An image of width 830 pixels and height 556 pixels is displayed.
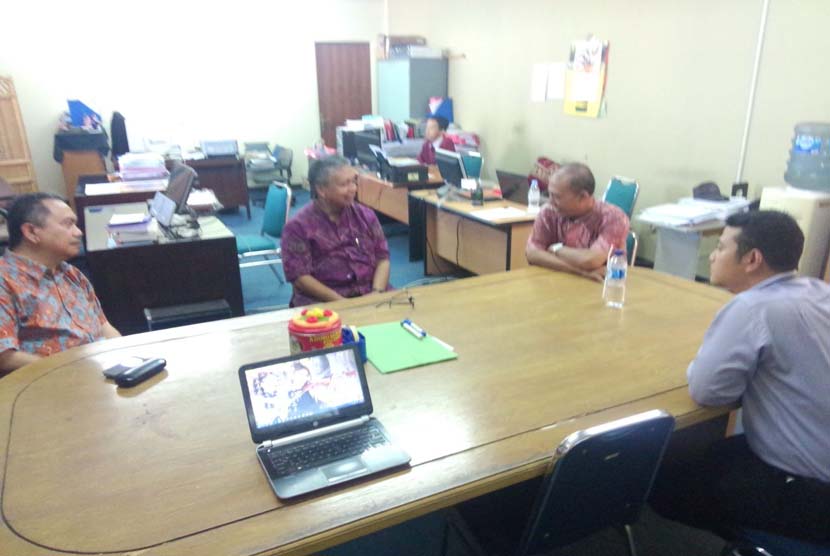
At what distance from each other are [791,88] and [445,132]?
300 cm

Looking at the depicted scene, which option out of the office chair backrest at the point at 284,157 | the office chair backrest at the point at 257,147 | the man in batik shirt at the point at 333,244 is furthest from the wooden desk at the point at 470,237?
the office chair backrest at the point at 257,147

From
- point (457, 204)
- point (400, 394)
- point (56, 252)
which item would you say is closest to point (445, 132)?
point (457, 204)

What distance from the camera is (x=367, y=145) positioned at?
17.7 feet

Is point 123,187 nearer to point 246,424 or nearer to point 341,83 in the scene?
point 246,424

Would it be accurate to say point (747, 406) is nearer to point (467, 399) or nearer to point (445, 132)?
point (467, 399)

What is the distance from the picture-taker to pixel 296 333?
1.44 m

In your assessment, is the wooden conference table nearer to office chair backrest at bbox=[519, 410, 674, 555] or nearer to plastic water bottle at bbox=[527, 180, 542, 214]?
office chair backrest at bbox=[519, 410, 674, 555]

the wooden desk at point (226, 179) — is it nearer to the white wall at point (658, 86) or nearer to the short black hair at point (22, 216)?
the white wall at point (658, 86)

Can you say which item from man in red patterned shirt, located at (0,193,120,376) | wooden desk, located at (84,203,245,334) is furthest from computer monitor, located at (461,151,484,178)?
man in red patterned shirt, located at (0,193,120,376)

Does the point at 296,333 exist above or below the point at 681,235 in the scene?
above

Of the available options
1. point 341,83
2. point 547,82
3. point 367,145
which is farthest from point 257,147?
point 547,82

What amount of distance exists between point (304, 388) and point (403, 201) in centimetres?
383

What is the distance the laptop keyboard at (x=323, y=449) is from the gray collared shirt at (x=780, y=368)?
78 cm

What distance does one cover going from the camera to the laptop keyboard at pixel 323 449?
115 centimetres
